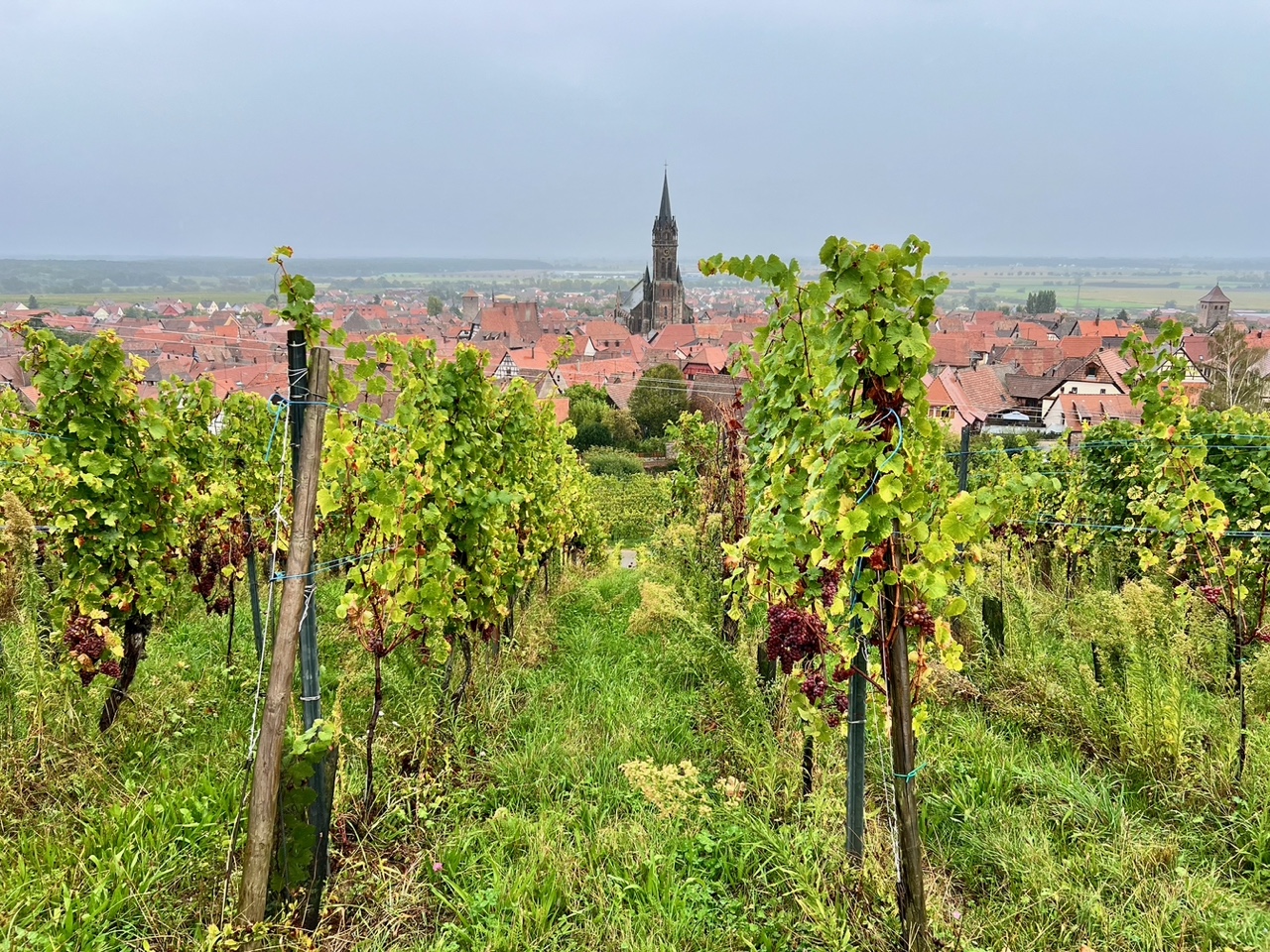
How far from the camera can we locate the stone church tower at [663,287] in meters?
96.8

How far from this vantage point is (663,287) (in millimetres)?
103062

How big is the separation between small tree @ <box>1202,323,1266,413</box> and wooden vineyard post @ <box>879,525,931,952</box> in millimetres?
34288

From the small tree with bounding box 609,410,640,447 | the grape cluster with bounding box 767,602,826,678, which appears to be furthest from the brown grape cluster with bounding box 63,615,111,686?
the small tree with bounding box 609,410,640,447

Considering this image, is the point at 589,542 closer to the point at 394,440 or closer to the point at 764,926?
the point at 394,440

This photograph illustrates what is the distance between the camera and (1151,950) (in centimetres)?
265

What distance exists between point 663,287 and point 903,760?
104m

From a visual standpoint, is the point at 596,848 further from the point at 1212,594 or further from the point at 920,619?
the point at 1212,594

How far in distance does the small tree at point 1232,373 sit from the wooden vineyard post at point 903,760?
1350 inches

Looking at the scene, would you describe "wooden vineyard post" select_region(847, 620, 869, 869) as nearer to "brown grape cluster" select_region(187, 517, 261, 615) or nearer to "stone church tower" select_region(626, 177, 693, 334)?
"brown grape cluster" select_region(187, 517, 261, 615)

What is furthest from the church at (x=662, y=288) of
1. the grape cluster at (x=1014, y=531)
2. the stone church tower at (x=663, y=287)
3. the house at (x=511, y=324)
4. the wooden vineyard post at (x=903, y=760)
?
the wooden vineyard post at (x=903, y=760)

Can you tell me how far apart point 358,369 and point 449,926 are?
2.19 meters

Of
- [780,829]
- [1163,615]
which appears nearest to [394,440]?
[780,829]

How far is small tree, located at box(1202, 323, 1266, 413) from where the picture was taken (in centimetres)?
3041

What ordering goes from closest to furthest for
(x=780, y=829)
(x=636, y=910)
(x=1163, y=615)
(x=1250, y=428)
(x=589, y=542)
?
(x=636, y=910), (x=780, y=829), (x=1163, y=615), (x=1250, y=428), (x=589, y=542)
